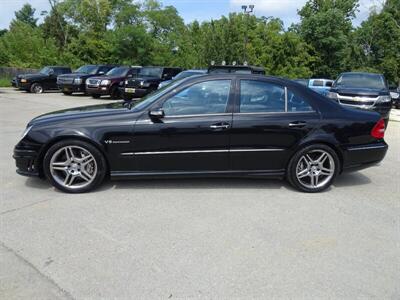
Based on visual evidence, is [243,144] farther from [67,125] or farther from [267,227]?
[67,125]

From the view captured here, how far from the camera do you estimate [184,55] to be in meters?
39.1

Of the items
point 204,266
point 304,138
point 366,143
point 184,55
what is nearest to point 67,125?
point 204,266

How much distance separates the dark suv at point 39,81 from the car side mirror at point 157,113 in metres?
19.4

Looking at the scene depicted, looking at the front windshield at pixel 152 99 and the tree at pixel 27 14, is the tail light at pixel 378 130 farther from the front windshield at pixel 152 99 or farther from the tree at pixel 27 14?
the tree at pixel 27 14

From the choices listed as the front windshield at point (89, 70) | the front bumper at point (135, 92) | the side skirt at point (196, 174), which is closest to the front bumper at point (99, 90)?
the front bumper at point (135, 92)

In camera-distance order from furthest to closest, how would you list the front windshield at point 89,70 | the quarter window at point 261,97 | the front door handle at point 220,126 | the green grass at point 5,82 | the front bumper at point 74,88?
the green grass at point 5,82 → the front windshield at point 89,70 → the front bumper at point 74,88 → the quarter window at point 261,97 → the front door handle at point 220,126

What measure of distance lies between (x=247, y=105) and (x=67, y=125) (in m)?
2.29

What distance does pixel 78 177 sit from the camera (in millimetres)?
4887

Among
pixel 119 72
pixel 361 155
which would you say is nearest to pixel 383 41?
pixel 119 72

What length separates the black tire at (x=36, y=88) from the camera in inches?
858

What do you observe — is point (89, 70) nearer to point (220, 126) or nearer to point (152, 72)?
point (152, 72)

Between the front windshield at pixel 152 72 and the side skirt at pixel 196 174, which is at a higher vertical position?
the front windshield at pixel 152 72

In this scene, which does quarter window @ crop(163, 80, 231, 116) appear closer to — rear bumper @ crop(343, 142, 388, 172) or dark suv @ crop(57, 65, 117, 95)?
rear bumper @ crop(343, 142, 388, 172)

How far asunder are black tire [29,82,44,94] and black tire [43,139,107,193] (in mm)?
18989
